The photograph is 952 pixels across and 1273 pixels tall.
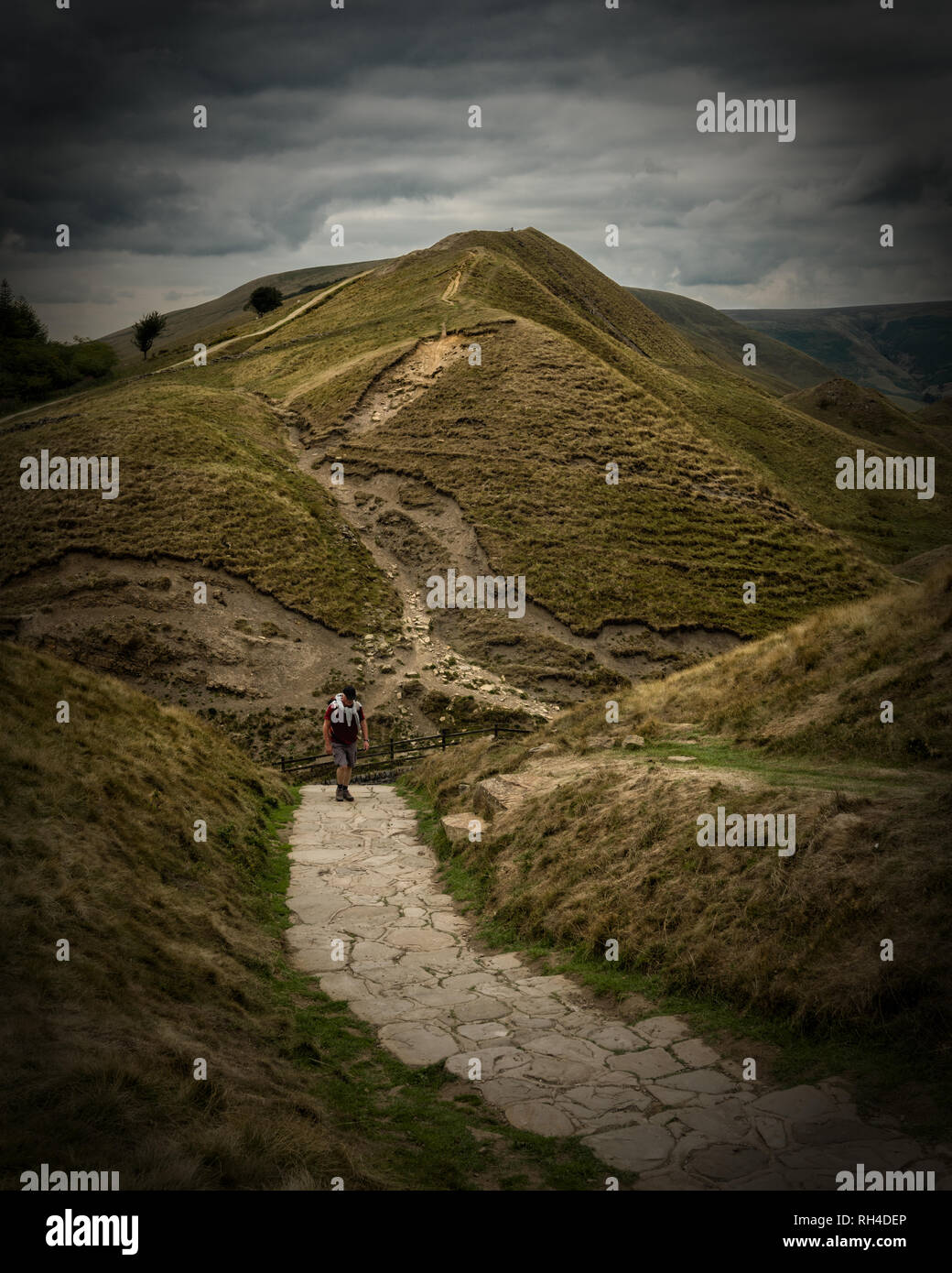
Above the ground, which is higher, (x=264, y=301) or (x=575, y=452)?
(x=264, y=301)

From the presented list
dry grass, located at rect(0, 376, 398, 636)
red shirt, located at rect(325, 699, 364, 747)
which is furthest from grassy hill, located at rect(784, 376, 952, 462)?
red shirt, located at rect(325, 699, 364, 747)

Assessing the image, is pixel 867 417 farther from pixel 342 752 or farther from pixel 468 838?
pixel 468 838

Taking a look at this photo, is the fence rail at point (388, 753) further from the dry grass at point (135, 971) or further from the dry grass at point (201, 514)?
the dry grass at point (135, 971)

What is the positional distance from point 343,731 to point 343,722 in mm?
220

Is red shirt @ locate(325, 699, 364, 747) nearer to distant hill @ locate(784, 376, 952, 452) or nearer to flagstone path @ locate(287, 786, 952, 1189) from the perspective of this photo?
flagstone path @ locate(287, 786, 952, 1189)

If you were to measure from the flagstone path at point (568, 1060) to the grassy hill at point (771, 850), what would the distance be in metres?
0.75

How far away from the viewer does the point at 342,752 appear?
18.2 m

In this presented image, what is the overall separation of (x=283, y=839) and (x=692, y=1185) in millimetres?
10833

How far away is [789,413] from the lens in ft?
292

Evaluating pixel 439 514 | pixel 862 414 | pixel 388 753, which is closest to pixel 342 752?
pixel 388 753

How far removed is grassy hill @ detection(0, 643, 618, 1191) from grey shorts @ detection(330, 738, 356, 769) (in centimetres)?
625

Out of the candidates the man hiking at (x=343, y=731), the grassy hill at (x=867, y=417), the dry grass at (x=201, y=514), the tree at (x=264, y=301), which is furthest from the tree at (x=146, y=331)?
the man hiking at (x=343, y=731)

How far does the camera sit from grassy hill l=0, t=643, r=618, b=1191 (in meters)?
4.62

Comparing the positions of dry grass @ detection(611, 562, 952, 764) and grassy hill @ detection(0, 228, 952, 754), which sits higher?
grassy hill @ detection(0, 228, 952, 754)
